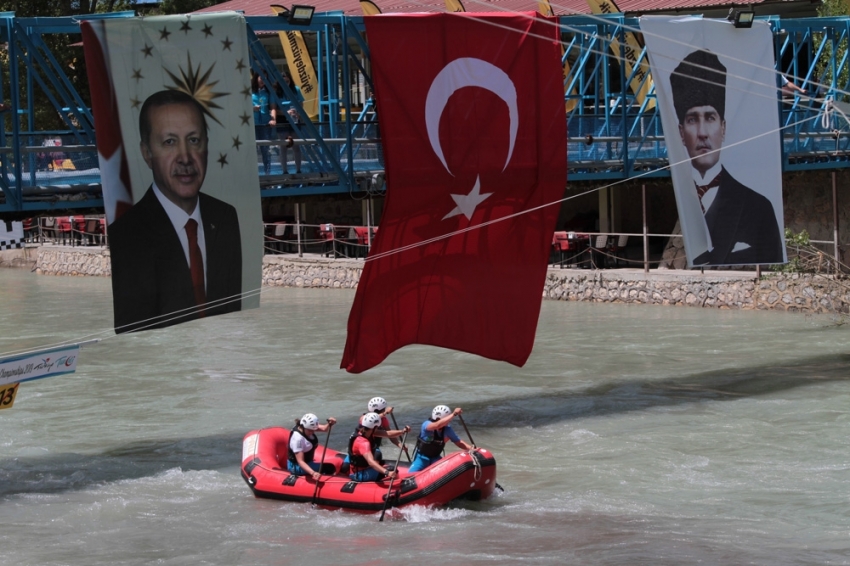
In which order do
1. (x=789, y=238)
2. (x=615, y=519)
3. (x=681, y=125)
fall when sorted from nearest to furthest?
1. (x=615, y=519)
2. (x=681, y=125)
3. (x=789, y=238)

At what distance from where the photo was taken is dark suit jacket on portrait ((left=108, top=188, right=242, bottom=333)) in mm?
15781

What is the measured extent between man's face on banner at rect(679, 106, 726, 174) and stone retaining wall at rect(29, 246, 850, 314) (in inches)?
357

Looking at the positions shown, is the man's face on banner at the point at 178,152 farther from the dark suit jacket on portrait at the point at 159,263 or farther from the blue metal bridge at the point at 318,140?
the blue metal bridge at the point at 318,140

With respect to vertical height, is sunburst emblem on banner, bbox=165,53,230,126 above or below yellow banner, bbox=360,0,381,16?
below

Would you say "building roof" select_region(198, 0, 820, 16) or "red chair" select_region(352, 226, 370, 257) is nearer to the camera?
"building roof" select_region(198, 0, 820, 16)

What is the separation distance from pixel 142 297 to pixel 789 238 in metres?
16.1

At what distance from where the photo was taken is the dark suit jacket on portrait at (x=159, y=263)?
51.8 ft

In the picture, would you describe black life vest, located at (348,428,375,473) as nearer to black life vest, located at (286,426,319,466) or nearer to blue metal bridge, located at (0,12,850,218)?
black life vest, located at (286,426,319,466)

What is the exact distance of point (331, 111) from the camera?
70.8 feet

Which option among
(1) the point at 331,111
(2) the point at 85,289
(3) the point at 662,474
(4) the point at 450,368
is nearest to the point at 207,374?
(4) the point at 450,368

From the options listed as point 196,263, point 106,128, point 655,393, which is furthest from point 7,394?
point 655,393

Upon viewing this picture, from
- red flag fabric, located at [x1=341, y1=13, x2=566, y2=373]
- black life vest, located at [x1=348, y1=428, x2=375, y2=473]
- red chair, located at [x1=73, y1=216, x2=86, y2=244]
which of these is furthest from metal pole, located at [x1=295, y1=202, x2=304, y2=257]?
black life vest, located at [x1=348, y1=428, x2=375, y2=473]

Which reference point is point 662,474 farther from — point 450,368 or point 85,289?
point 85,289

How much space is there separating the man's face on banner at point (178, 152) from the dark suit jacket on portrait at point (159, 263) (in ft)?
0.66
